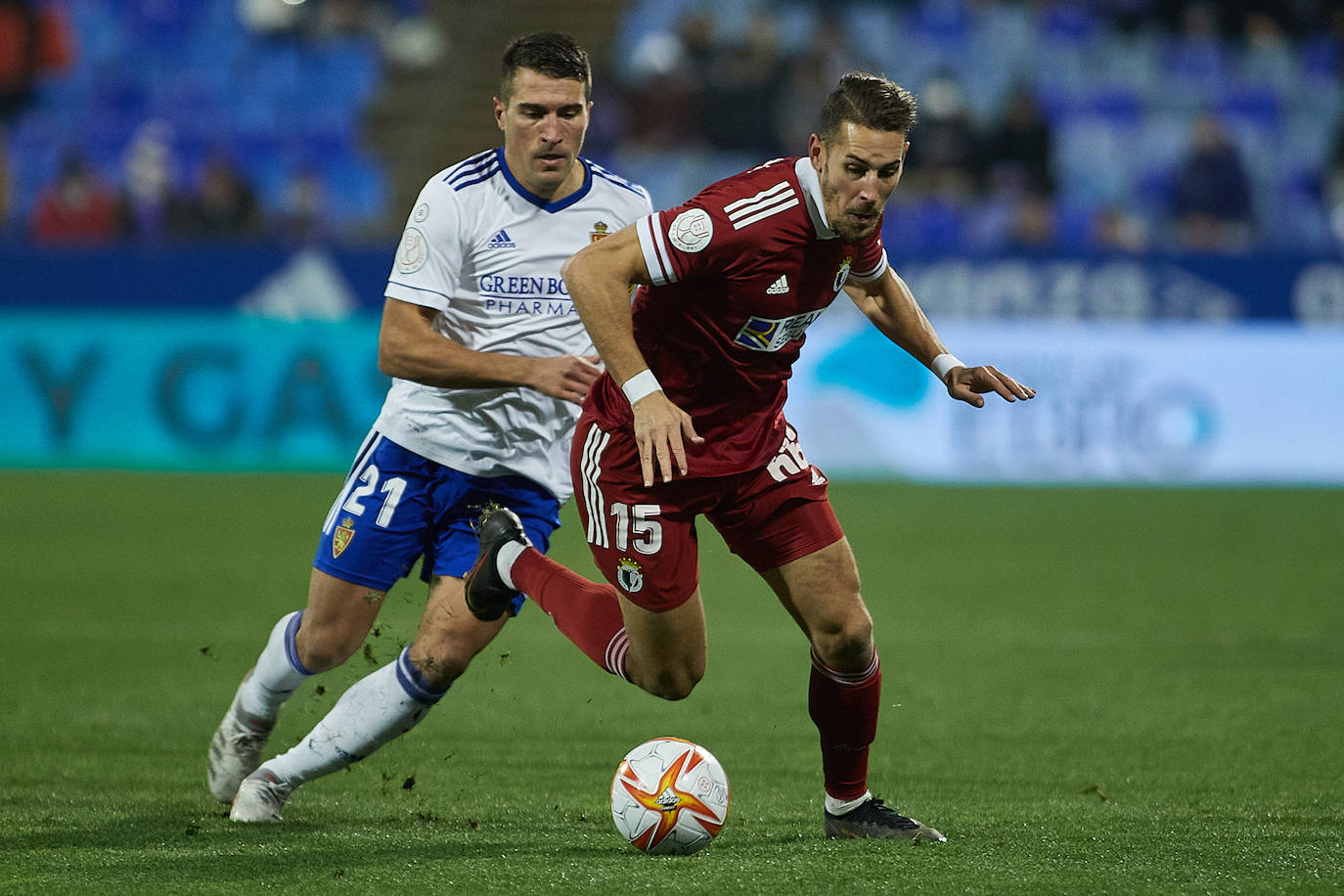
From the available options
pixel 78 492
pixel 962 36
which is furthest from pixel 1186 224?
pixel 78 492

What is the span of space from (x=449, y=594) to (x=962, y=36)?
15714 millimetres

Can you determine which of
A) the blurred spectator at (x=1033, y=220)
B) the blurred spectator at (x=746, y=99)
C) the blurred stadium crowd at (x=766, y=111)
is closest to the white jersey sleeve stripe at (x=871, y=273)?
the blurred stadium crowd at (x=766, y=111)

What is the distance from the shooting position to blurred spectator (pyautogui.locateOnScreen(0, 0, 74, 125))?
1997 cm

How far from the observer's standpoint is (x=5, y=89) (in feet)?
65.8

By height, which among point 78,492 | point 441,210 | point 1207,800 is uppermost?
point 441,210

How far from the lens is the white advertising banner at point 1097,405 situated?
1424cm

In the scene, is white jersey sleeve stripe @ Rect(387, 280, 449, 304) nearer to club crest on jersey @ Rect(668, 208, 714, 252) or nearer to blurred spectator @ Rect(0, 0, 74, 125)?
club crest on jersey @ Rect(668, 208, 714, 252)

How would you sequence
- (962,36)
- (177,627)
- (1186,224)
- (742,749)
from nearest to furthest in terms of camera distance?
(742,749) < (177,627) < (1186,224) < (962,36)

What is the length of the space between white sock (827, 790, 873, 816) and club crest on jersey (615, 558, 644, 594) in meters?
0.84

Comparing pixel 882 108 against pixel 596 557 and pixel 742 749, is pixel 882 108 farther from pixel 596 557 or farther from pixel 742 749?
pixel 742 749

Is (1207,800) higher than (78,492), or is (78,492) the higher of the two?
(1207,800)

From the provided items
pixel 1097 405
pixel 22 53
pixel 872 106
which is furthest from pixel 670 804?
pixel 22 53

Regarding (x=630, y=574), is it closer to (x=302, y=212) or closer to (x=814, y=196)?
(x=814, y=196)

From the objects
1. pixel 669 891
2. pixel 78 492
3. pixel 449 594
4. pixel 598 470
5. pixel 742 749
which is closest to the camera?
pixel 669 891
